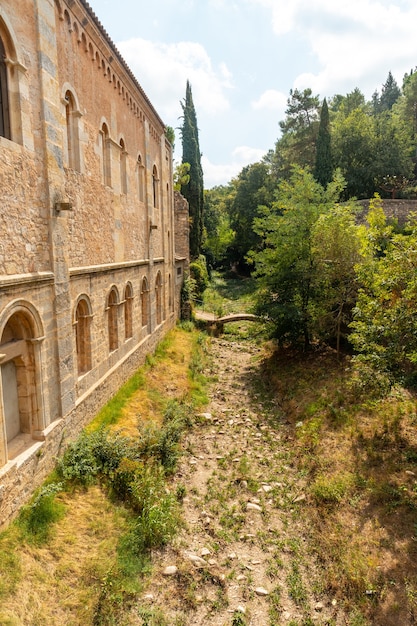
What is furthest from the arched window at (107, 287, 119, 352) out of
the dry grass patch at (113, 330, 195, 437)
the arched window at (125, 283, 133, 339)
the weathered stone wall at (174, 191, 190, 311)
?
the weathered stone wall at (174, 191, 190, 311)

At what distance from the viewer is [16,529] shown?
232 inches

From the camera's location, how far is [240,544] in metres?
7.43

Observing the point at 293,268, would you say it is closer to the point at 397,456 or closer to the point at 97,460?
the point at 397,456

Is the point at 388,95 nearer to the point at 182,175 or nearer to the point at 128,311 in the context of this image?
the point at 182,175

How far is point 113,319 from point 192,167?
24.5 metres

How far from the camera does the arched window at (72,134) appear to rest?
8562mm

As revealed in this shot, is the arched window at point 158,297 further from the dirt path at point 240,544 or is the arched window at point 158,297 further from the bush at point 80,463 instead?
the bush at point 80,463

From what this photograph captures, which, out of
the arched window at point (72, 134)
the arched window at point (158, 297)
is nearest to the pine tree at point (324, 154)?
the arched window at point (158, 297)

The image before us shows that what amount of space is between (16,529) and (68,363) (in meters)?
3.18

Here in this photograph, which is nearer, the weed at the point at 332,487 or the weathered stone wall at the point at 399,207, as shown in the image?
the weed at the point at 332,487

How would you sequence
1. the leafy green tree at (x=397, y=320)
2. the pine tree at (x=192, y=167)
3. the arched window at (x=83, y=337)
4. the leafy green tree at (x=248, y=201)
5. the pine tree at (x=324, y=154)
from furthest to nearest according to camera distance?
the leafy green tree at (x=248, y=201) < the pine tree at (x=192, y=167) < the pine tree at (x=324, y=154) < the arched window at (x=83, y=337) < the leafy green tree at (x=397, y=320)

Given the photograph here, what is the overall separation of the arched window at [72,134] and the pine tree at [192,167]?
2358 cm

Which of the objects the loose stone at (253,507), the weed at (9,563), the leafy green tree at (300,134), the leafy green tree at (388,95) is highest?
the leafy green tree at (388,95)

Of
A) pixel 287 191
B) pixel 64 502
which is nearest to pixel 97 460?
pixel 64 502
